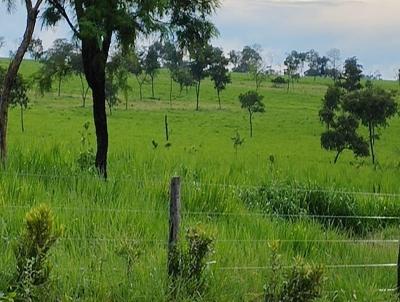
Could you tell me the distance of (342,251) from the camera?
7691 millimetres

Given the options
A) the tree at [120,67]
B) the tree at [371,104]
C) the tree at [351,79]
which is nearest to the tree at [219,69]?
the tree at [351,79]

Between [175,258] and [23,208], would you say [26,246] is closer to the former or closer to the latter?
[175,258]

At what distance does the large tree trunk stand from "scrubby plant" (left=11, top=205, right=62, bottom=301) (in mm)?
6088

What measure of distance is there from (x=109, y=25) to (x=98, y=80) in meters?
1.05

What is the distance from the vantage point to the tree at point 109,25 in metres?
10.3

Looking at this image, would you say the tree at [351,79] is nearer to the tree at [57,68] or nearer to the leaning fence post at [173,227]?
the tree at [57,68]

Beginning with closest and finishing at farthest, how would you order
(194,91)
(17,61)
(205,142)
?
1. (17,61)
2. (205,142)
3. (194,91)

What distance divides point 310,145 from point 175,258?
3945 cm

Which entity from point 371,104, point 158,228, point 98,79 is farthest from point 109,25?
point 371,104

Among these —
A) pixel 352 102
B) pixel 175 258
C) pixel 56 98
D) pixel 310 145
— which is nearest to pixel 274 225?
pixel 175 258

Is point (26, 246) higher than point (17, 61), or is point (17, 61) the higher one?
point (17, 61)

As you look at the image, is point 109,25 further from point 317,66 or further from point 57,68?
point 317,66

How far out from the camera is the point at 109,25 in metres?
10.5

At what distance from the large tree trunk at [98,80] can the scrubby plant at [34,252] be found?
609 centimetres
